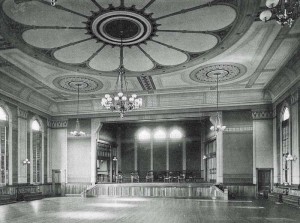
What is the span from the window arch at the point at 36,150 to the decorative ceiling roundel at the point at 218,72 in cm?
908

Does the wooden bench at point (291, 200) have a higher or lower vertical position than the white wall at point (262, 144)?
lower

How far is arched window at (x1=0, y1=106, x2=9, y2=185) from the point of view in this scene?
14211mm

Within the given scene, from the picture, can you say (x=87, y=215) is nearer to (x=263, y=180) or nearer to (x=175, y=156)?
(x=263, y=180)

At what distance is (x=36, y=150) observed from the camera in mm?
17656

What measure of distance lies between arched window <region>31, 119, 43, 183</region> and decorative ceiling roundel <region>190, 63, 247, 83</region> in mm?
9153

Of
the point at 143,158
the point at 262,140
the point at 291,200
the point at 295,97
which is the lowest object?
the point at 291,200

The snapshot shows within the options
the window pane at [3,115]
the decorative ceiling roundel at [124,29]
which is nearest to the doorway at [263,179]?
the decorative ceiling roundel at [124,29]

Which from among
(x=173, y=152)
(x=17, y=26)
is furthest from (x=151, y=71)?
(x=173, y=152)

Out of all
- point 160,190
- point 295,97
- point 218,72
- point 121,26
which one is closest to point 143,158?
point 160,190

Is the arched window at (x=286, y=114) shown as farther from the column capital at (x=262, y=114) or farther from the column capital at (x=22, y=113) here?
the column capital at (x=22, y=113)

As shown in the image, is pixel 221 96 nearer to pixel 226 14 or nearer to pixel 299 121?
pixel 299 121

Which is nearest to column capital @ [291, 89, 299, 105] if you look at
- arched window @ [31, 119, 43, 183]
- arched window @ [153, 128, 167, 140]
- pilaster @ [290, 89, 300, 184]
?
pilaster @ [290, 89, 300, 184]

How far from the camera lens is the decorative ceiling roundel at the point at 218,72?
504 inches

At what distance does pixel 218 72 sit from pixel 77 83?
6430mm
